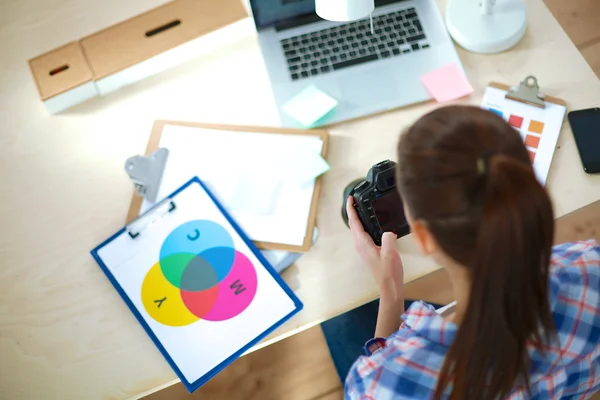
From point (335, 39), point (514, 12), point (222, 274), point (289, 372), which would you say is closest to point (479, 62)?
point (514, 12)

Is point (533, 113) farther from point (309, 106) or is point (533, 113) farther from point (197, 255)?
point (197, 255)

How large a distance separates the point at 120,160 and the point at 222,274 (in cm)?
28

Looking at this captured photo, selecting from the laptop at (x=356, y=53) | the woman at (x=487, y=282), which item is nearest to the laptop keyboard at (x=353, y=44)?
the laptop at (x=356, y=53)

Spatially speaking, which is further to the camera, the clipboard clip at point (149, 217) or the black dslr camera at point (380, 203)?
the clipboard clip at point (149, 217)

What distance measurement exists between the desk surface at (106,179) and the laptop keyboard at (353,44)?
7 cm

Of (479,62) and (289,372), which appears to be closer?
(479,62)

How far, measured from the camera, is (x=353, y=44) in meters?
0.99

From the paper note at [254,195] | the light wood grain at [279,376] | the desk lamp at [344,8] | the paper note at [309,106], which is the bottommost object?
the light wood grain at [279,376]

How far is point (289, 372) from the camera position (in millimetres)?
1102

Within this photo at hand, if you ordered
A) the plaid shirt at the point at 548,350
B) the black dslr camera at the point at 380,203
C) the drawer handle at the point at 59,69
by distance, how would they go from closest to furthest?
the plaid shirt at the point at 548,350, the black dslr camera at the point at 380,203, the drawer handle at the point at 59,69

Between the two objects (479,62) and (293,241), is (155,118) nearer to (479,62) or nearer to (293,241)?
(293,241)

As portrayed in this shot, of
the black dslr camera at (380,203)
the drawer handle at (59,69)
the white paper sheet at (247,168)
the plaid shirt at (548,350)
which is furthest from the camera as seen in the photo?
the drawer handle at (59,69)

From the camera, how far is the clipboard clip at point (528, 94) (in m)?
0.92

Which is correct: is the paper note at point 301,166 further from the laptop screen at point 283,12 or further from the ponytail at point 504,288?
the ponytail at point 504,288
